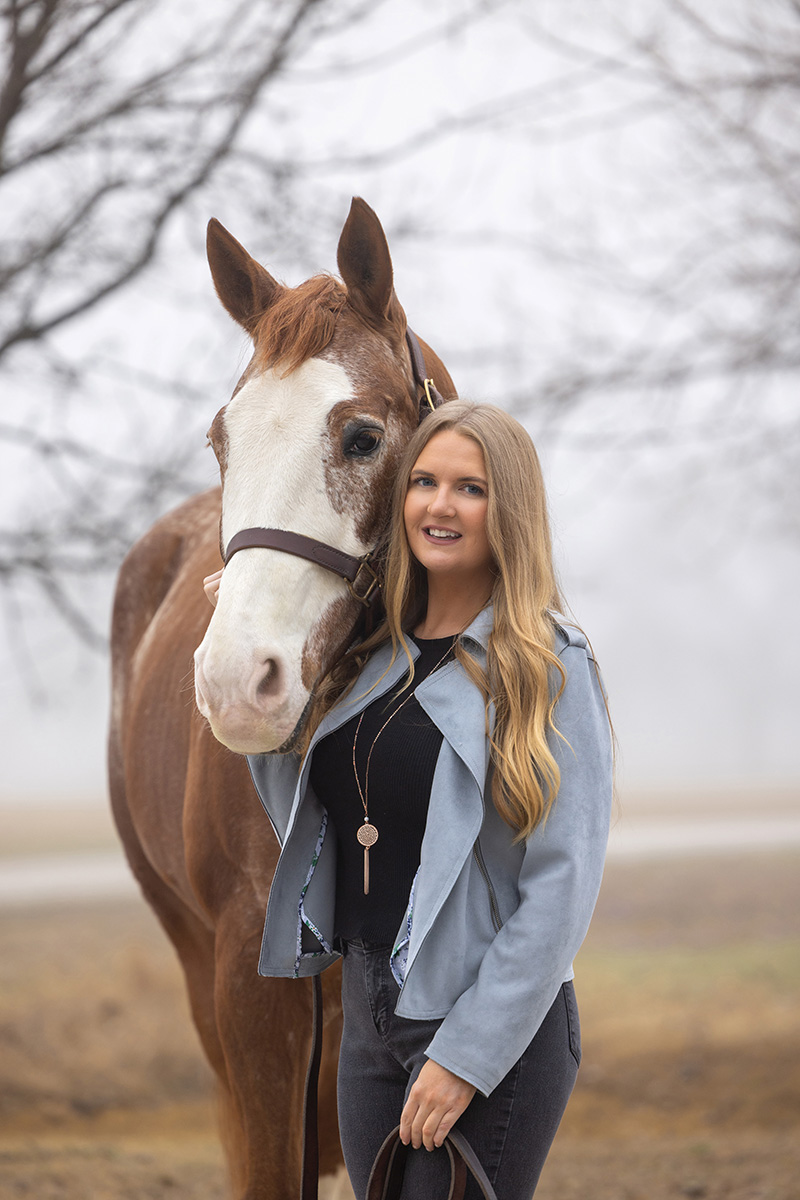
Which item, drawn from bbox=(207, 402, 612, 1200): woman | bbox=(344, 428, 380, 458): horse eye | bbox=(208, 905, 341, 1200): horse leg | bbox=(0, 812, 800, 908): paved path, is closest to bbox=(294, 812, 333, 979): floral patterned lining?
bbox=(207, 402, 612, 1200): woman

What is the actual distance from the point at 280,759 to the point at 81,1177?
289 centimetres

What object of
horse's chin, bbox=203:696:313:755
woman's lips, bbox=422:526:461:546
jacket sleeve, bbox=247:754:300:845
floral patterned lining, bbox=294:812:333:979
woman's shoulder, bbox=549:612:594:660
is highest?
woman's lips, bbox=422:526:461:546

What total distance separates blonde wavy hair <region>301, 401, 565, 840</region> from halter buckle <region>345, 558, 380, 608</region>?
0.08ft

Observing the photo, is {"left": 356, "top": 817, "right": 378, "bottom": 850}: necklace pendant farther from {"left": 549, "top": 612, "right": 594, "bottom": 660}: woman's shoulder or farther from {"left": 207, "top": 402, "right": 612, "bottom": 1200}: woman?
{"left": 549, "top": 612, "right": 594, "bottom": 660}: woman's shoulder

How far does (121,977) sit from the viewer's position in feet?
21.8

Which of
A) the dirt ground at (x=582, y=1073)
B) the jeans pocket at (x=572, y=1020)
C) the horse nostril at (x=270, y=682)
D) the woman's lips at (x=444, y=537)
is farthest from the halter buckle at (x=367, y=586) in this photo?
the dirt ground at (x=582, y=1073)

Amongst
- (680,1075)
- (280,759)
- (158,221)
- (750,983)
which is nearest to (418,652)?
(280,759)

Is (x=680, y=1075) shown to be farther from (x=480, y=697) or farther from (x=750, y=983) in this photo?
(x=480, y=697)

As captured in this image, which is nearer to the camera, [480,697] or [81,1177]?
[480,697]

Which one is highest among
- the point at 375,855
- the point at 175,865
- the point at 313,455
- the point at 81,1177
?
the point at 313,455

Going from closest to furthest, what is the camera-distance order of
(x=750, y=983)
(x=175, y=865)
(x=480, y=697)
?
(x=480, y=697) → (x=175, y=865) → (x=750, y=983)

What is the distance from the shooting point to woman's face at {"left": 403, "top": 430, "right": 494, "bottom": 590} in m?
1.71

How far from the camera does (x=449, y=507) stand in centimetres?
170

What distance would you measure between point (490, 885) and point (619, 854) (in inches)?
485
